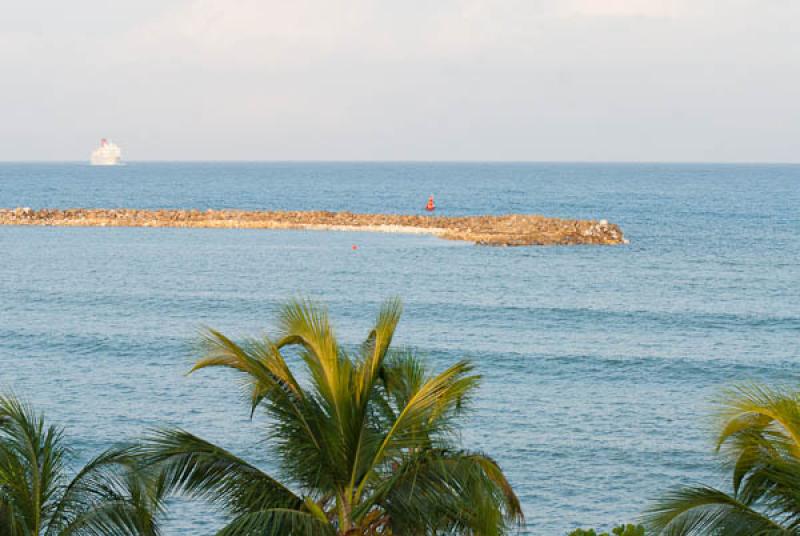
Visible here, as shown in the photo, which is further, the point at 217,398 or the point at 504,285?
the point at 504,285

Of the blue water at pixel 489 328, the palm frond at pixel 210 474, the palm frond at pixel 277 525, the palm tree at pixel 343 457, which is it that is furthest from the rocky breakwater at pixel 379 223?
the palm frond at pixel 277 525

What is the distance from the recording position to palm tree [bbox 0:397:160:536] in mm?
10195

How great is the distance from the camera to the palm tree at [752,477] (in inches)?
400

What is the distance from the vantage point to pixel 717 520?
10320 mm

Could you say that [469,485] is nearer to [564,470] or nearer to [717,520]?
[717,520]

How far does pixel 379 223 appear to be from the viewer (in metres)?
96.4

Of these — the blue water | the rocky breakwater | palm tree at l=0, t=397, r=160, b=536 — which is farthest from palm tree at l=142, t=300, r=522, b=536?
the rocky breakwater

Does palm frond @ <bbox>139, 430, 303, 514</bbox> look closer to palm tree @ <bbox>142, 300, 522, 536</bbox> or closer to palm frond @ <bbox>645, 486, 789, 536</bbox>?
palm tree @ <bbox>142, 300, 522, 536</bbox>

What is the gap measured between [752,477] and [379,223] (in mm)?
86094

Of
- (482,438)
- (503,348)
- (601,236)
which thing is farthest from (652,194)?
(482,438)

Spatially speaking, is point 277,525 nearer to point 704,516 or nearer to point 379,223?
point 704,516

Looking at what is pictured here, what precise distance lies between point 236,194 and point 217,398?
14528cm

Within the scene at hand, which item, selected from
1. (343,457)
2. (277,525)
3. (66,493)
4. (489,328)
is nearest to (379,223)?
(489,328)

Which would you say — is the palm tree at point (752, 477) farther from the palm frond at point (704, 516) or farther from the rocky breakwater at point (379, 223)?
the rocky breakwater at point (379, 223)
